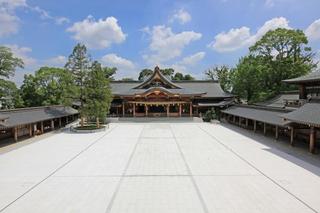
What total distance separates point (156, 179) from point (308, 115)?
960 centimetres

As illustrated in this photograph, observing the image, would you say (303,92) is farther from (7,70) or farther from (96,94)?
(7,70)

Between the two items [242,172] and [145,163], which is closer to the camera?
[242,172]

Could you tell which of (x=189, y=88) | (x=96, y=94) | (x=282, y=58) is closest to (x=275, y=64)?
(x=282, y=58)

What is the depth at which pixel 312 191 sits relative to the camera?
8.14 meters

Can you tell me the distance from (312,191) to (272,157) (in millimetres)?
4642

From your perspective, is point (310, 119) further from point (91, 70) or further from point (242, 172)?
point (91, 70)

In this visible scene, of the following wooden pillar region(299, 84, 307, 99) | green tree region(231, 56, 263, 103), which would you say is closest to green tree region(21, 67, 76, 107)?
green tree region(231, 56, 263, 103)

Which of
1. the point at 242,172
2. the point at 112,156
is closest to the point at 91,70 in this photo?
the point at 112,156

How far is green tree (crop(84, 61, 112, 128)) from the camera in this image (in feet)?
75.7

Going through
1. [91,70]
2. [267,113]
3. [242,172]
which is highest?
[91,70]

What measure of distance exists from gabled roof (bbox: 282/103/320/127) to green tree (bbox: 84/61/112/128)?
16111 millimetres

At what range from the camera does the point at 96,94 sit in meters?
23.5

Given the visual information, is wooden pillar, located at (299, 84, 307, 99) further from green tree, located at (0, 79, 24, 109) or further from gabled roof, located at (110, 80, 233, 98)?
green tree, located at (0, 79, 24, 109)

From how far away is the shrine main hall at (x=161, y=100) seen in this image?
32.0m
